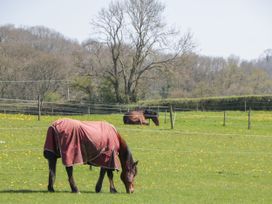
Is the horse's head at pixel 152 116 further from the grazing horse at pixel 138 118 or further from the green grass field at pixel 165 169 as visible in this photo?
the green grass field at pixel 165 169

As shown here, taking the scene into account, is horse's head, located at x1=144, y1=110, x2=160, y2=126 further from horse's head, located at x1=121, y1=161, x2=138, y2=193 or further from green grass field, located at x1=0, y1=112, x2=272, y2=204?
horse's head, located at x1=121, y1=161, x2=138, y2=193

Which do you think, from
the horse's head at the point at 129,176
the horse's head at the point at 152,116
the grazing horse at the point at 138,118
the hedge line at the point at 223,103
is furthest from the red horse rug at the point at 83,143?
the hedge line at the point at 223,103

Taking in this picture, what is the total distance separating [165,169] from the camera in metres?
15.9

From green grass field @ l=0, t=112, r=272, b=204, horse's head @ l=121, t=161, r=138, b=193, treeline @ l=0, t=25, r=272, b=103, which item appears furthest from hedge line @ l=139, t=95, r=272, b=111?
horse's head @ l=121, t=161, r=138, b=193

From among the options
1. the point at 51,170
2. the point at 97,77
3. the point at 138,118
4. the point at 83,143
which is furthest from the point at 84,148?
the point at 97,77

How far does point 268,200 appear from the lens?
11.6m

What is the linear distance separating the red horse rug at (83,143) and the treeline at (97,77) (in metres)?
43.3

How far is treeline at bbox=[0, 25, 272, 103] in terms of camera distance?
55.9m

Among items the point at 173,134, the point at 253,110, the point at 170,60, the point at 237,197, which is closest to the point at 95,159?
the point at 237,197

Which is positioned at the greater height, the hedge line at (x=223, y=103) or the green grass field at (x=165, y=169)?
the hedge line at (x=223, y=103)

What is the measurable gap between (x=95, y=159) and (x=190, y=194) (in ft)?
7.18

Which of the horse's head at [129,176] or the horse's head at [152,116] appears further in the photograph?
the horse's head at [152,116]

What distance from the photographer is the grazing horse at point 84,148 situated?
37.0 feet

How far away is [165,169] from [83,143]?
4.97 metres
